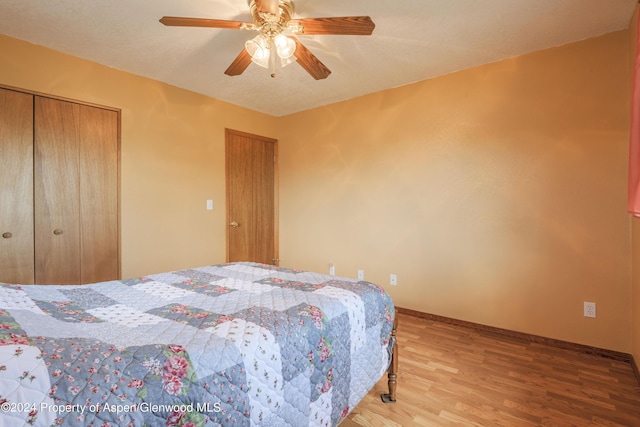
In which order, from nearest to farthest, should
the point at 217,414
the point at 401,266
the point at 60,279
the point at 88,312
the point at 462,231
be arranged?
the point at 217,414, the point at 88,312, the point at 60,279, the point at 462,231, the point at 401,266

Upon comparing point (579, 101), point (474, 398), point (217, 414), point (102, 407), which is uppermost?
point (579, 101)

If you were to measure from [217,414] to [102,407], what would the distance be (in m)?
0.29

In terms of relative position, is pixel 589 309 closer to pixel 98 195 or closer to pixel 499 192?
pixel 499 192

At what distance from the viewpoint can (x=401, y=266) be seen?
129 inches

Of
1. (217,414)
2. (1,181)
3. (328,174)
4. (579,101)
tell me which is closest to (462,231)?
(579,101)

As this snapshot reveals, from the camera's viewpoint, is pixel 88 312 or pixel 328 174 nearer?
→ pixel 88 312

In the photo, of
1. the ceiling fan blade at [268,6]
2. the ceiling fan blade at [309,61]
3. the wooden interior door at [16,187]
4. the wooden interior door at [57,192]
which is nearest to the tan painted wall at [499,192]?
the ceiling fan blade at [309,61]

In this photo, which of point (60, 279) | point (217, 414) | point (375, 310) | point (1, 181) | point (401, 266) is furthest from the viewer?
point (401, 266)

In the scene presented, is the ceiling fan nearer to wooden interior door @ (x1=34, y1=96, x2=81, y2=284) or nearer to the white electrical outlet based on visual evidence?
wooden interior door @ (x1=34, y1=96, x2=81, y2=284)

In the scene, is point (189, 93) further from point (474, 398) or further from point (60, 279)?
point (474, 398)

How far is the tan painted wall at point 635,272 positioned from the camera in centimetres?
201

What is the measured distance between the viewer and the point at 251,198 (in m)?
4.00

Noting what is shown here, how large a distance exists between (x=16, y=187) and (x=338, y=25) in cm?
261

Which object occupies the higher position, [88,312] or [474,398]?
[88,312]
